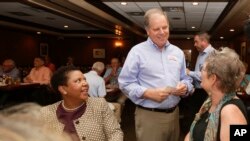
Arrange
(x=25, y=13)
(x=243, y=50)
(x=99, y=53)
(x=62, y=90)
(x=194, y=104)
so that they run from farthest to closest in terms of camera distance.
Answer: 1. (x=99, y=53)
2. (x=243, y=50)
3. (x=25, y=13)
4. (x=194, y=104)
5. (x=62, y=90)

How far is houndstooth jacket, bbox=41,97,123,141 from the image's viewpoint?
236cm

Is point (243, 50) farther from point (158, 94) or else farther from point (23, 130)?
point (23, 130)

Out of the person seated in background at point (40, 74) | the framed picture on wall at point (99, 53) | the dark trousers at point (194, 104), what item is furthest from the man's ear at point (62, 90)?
the framed picture on wall at point (99, 53)

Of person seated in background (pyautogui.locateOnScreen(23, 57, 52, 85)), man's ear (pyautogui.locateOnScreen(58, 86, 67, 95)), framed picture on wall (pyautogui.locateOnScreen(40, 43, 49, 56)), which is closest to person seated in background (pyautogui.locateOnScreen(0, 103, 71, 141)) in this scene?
man's ear (pyautogui.locateOnScreen(58, 86, 67, 95))

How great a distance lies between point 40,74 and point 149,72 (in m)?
6.02

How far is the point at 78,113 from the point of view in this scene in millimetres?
2404

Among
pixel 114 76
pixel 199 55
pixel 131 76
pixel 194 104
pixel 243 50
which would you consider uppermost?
pixel 243 50

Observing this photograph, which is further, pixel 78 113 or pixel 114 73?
pixel 114 73

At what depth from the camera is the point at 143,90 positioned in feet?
8.49

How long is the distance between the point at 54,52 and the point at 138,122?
16244mm

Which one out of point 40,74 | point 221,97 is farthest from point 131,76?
point 40,74

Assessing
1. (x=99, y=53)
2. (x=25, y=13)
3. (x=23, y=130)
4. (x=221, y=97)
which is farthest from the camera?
(x=99, y=53)

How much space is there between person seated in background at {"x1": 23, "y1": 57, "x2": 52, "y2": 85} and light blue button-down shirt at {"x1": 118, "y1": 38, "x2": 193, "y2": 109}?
577 centimetres

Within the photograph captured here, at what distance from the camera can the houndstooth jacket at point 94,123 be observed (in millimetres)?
2356
